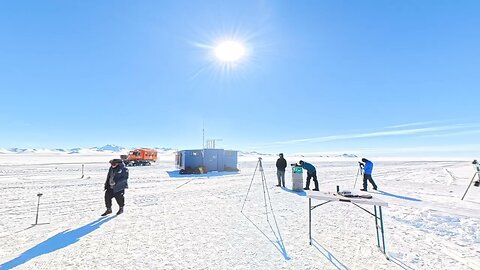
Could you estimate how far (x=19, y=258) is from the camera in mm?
4172

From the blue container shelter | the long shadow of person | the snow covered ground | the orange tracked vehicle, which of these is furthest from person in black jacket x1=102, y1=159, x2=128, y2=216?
the orange tracked vehicle

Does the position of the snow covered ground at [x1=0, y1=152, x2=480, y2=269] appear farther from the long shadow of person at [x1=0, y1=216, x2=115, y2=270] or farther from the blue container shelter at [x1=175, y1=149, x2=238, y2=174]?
the blue container shelter at [x1=175, y1=149, x2=238, y2=174]

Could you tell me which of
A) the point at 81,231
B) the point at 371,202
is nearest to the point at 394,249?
the point at 371,202

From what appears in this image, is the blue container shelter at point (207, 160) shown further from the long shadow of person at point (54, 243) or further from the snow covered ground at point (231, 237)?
the long shadow of person at point (54, 243)

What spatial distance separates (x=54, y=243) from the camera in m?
4.88

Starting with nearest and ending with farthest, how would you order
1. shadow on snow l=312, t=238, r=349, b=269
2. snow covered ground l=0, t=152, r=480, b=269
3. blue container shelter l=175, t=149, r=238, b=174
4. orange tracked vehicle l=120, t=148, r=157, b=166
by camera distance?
shadow on snow l=312, t=238, r=349, b=269, snow covered ground l=0, t=152, r=480, b=269, blue container shelter l=175, t=149, r=238, b=174, orange tracked vehicle l=120, t=148, r=157, b=166

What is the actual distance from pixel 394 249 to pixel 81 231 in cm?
688

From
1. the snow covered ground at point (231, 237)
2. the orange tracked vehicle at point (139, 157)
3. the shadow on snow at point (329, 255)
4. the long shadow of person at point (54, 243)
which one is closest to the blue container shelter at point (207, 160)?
the orange tracked vehicle at point (139, 157)

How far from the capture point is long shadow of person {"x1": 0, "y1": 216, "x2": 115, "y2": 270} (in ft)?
13.3

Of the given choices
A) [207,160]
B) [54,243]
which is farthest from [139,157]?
[54,243]

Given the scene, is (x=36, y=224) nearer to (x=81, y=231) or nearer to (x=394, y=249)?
(x=81, y=231)

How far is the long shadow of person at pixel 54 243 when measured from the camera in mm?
4059

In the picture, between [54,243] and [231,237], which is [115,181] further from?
[231,237]

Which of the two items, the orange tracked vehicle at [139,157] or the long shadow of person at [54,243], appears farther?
the orange tracked vehicle at [139,157]
